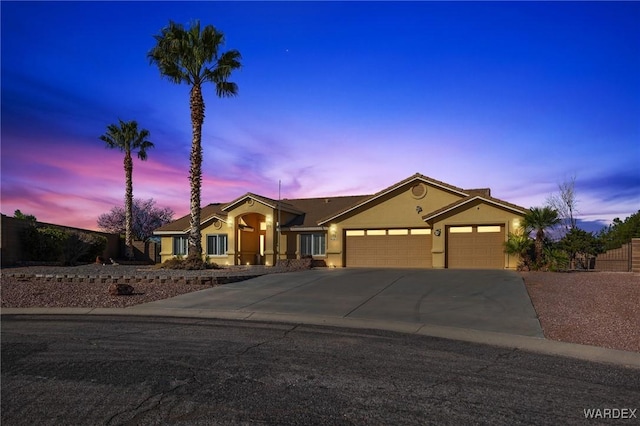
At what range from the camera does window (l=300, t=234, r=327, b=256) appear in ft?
107

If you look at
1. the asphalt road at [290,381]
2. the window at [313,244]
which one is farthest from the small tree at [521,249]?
the asphalt road at [290,381]

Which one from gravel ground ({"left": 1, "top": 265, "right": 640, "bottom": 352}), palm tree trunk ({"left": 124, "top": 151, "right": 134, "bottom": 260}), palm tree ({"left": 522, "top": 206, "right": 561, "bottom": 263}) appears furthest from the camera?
palm tree trunk ({"left": 124, "top": 151, "right": 134, "bottom": 260})

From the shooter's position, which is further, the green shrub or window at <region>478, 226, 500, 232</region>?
the green shrub

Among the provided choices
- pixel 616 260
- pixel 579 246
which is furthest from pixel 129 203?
pixel 616 260

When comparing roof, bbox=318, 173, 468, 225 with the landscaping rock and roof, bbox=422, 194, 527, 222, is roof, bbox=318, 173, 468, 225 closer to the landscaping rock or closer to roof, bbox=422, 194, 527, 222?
roof, bbox=422, 194, 527, 222

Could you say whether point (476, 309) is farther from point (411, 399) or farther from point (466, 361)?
point (411, 399)

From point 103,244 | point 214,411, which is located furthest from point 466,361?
point 103,244

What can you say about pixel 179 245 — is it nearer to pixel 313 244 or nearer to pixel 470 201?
pixel 313 244

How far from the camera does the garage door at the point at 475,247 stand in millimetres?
26469

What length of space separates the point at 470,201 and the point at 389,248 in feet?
18.7

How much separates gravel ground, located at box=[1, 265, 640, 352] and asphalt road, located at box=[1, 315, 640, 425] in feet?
8.75

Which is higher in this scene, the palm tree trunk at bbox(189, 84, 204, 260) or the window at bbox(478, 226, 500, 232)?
the palm tree trunk at bbox(189, 84, 204, 260)

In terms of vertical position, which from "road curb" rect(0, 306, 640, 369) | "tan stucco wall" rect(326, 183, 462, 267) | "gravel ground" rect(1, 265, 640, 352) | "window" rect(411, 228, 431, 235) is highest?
"tan stucco wall" rect(326, 183, 462, 267)

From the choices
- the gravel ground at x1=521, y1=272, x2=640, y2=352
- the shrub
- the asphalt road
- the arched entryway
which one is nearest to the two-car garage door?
the gravel ground at x1=521, y1=272, x2=640, y2=352
